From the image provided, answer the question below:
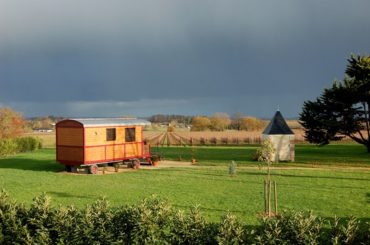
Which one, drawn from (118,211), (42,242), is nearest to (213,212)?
(118,211)

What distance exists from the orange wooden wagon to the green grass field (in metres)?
1.27

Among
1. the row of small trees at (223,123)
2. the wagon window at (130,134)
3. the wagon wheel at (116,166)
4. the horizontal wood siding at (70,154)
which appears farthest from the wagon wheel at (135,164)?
the row of small trees at (223,123)

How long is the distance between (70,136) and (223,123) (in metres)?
59.4

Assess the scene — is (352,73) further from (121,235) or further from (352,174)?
(121,235)

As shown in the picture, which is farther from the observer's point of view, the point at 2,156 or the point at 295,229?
the point at 2,156

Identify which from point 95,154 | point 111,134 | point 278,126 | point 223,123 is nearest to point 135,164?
point 111,134

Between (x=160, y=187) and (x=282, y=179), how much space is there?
5917mm

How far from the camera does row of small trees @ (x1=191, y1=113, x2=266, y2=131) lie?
80750 millimetres

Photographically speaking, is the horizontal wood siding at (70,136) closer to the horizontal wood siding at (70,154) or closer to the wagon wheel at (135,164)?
the horizontal wood siding at (70,154)

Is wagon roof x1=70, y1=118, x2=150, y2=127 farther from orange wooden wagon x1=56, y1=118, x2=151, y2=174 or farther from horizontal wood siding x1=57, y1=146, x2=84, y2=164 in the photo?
horizontal wood siding x1=57, y1=146, x2=84, y2=164

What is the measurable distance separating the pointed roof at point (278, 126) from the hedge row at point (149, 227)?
21.7m

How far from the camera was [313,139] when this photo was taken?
114 feet

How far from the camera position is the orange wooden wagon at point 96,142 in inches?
930

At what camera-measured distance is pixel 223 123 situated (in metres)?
82.1
